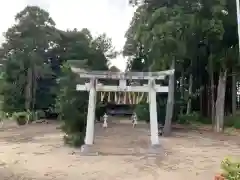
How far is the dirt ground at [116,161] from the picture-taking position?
27.4 feet

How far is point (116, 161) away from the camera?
10.0 m

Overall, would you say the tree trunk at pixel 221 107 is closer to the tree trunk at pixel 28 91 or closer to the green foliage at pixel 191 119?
the green foliage at pixel 191 119

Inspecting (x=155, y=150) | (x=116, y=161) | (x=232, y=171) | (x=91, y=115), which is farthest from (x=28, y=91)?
(x=232, y=171)

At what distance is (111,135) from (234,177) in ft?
33.7

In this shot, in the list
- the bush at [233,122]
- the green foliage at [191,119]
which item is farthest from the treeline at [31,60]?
the bush at [233,122]

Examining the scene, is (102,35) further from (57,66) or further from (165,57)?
(165,57)

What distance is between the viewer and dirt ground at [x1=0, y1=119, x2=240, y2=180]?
8352mm

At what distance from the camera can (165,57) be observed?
55.4 ft

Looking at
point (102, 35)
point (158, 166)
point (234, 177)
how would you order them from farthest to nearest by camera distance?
point (102, 35) → point (158, 166) → point (234, 177)

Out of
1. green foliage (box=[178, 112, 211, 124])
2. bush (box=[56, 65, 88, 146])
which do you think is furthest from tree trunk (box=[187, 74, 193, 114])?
bush (box=[56, 65, 88, 146])

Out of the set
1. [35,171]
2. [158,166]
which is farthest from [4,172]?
[158,166]

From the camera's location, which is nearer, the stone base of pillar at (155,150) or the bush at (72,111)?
the stone base of pillar at (155,150)

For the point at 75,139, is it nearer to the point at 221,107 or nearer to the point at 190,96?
the point at 221,107

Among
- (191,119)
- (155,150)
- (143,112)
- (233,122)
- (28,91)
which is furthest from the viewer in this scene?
(28,91)
